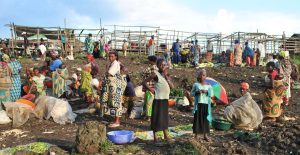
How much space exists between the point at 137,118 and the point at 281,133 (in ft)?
10.6

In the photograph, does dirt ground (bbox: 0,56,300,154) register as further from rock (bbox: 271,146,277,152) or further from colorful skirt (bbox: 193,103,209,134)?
colorful skirt (bbox: 193,103,209,134)

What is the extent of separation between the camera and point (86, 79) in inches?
379

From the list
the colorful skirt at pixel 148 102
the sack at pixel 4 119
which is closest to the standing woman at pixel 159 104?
the colorful skirt at pixel 148 102

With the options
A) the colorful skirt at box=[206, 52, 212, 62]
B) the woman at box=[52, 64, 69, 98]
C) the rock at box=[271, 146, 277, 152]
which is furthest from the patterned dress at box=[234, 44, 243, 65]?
the rock at box=[271, 146, 277, 152]

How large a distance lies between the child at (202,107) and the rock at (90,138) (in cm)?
169

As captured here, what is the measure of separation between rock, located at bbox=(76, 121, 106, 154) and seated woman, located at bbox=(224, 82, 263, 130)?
2980 mm

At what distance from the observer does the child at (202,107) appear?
6219 millimetres

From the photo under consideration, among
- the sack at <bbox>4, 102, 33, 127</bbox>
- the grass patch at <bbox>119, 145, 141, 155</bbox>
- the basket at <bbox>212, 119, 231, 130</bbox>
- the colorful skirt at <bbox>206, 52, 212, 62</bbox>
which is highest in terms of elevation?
the colorful skirt at <bbox>206, 52, 212, 62</bbox>

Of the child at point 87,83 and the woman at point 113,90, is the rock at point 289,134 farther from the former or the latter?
the child at point 87,83

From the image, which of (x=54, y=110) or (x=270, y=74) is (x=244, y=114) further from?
(x=54, y=110)

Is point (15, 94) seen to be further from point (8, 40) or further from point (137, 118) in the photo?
point (8, 40)

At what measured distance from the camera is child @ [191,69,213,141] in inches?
245

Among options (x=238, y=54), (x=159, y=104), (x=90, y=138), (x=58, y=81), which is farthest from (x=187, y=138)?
(x=238, y=54)

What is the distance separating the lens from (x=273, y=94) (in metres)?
8.21
